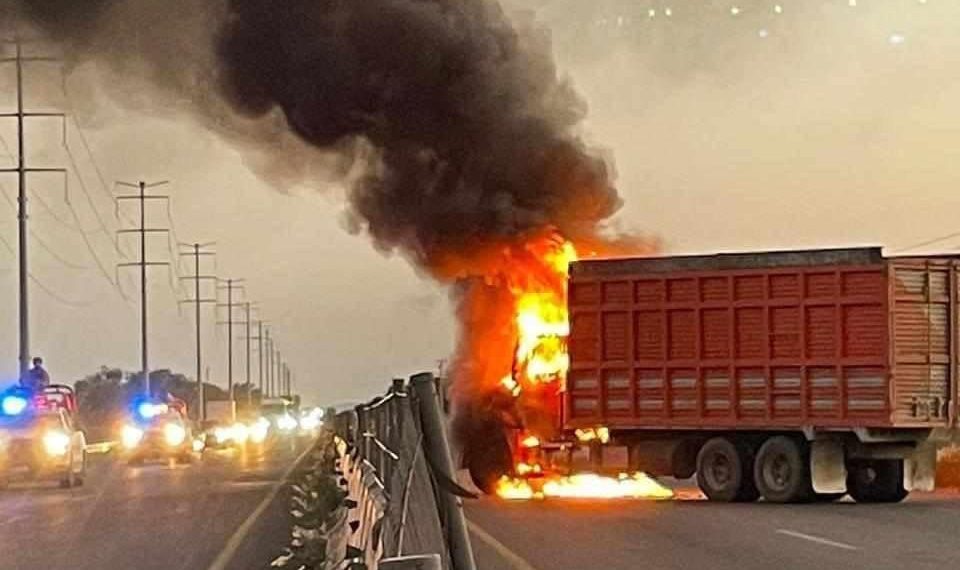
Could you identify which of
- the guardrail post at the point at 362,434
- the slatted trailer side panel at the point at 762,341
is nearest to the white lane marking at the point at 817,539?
the guardrail post at the point at 362,434

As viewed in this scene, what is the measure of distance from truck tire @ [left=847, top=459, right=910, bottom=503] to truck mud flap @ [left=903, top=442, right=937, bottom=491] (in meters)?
0.10

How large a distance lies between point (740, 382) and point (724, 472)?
1490 millimetres

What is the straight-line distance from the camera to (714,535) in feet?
70.7

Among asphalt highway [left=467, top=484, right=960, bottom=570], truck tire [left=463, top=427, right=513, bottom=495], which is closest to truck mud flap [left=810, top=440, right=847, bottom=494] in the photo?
asphalt highway [left=467, top=484, right=960, bottom=570]

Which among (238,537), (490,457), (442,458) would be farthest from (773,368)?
(442,458)

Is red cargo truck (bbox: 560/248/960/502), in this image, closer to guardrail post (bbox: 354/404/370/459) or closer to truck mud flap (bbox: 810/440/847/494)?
truck mud flap (bbox: 810/440/847/494)

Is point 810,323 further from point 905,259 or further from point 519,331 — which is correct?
point 519,331

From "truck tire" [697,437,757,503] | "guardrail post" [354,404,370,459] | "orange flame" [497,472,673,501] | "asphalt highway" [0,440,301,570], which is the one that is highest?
"guardrail post" [354,404,370,459]

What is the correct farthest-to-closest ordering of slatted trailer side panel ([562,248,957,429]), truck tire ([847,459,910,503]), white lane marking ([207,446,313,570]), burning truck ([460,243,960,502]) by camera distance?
truck tire ([847,459,910,503]), burning truck ([460,243,960,502]), slatted trailer side panel ([562,248,957,429]), white lane marking ([207,446,313,570])

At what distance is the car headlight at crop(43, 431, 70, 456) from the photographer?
38.2 metres

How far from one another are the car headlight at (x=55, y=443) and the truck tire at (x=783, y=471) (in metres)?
15.9

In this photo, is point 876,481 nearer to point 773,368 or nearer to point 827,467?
point 827,467

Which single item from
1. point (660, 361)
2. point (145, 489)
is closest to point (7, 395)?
point (145, 489)

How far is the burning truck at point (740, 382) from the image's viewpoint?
86.8 ft
